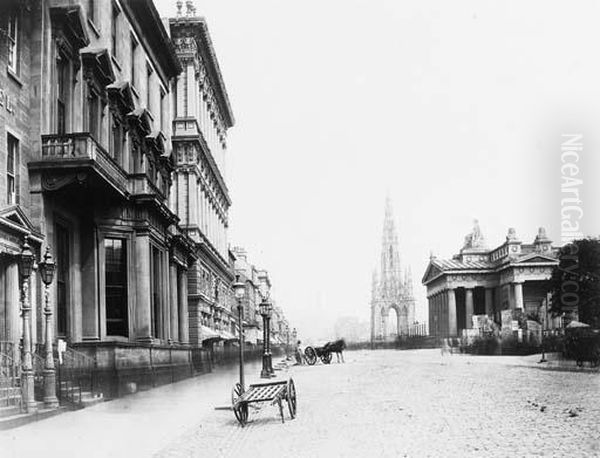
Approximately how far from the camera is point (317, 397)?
23141mm

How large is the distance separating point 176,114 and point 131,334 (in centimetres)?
2702

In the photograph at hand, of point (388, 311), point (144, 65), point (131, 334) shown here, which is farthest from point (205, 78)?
point (388, 311)

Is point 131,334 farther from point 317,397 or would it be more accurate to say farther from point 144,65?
point 144,65

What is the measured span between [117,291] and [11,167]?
824cm

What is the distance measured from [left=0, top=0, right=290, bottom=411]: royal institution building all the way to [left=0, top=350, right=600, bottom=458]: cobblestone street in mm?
1975

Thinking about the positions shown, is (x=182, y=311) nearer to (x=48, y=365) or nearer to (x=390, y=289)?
(x=48, y=365)

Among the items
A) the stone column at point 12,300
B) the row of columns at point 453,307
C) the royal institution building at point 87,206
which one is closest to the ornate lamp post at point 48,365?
the royal institution building at point 87,206

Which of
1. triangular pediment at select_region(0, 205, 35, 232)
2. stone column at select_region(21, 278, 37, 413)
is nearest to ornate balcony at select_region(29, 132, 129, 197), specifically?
triangular pediment at select_region(0, 205, 35, 232)

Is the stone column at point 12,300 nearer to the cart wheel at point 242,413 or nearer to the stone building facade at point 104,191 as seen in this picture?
the stone building facade at point 104,191

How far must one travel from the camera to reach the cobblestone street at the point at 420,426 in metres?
12.6

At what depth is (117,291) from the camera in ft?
90.6

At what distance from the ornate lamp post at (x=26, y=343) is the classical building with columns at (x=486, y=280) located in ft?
290

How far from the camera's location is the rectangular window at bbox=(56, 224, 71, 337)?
23.5m

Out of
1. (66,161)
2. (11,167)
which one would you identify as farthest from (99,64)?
(11,167)
